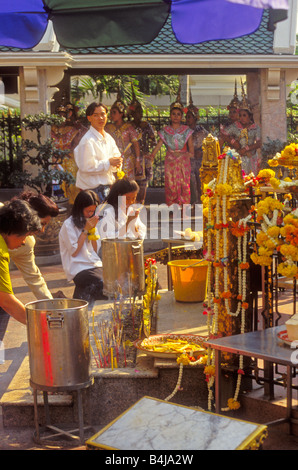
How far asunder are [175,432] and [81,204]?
374cm

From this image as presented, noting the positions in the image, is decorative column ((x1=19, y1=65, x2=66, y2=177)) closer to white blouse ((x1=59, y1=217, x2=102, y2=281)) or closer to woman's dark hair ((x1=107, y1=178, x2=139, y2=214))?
woman's dark hair ((x1=107, y1=178, x2=139, y2=214))

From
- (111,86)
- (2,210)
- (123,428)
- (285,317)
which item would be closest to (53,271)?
A: (285,317)

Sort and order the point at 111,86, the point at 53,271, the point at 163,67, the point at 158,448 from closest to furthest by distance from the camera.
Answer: the point at 158,448 < the point at 53,271 < the point at 163,67 < the point at 111,86

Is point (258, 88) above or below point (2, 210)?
above

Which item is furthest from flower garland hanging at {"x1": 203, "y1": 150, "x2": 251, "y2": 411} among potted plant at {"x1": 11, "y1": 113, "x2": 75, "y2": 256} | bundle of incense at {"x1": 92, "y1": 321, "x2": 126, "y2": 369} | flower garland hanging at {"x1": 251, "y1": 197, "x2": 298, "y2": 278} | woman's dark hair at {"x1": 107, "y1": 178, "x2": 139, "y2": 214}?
potted plant at {"x1": 11, "y1": 113, "x2": 75, "y2": 256}

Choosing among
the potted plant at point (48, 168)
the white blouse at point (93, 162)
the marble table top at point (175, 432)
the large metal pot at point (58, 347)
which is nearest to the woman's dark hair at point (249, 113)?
the potted plant at point (48, 168)

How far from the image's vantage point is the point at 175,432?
2854 mm

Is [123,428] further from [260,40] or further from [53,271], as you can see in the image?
[260,40]

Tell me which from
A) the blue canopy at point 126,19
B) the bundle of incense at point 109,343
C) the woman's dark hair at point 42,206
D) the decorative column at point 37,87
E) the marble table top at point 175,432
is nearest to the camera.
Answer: the marble table top at point 175,432

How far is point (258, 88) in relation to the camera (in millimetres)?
13477

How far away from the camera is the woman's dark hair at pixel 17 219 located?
4.38 meters

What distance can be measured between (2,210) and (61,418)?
141cm

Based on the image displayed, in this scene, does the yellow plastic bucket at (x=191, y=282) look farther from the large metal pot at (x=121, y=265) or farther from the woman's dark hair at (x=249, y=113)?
the woman's dark hair at (x=249, y=113)

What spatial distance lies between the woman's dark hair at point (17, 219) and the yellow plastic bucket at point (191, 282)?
2.08m
